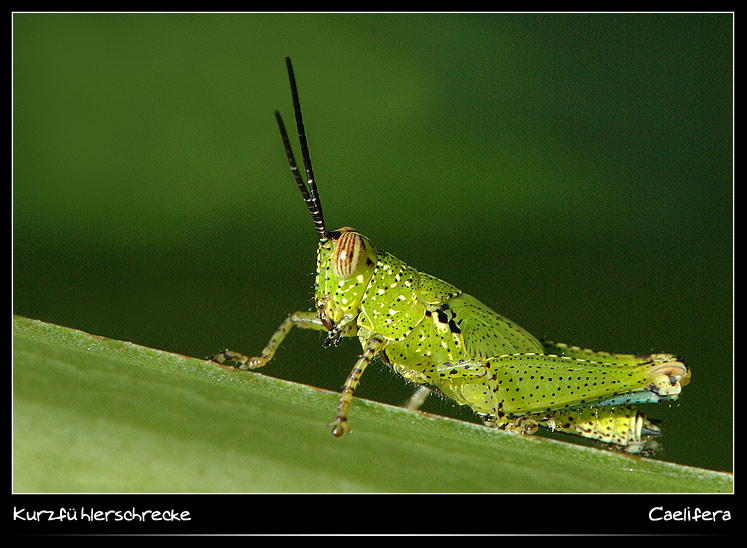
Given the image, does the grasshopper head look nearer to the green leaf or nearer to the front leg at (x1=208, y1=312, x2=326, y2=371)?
the front leg at (x1=208, y1=312, x2=326, y2=371)

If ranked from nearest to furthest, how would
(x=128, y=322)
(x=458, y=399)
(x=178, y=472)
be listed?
(x=178, y=472) → (x=128, y=322) → (x=458, y=399)

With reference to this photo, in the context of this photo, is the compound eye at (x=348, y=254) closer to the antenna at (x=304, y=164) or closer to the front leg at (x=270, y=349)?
the antenna at (x=304, y=164)

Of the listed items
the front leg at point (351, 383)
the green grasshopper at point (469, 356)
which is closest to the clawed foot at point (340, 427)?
the front leg at point (351, 383)

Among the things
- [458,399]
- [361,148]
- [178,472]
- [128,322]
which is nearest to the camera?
[178,472]

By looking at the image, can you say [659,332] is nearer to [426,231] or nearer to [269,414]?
[426,231]

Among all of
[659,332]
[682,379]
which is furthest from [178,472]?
[659,332]

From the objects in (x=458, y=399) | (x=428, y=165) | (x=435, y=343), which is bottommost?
(x=458, y=399)

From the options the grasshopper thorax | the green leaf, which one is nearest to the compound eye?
the grasshopper thorax

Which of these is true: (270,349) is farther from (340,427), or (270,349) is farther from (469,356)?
(340,427)
